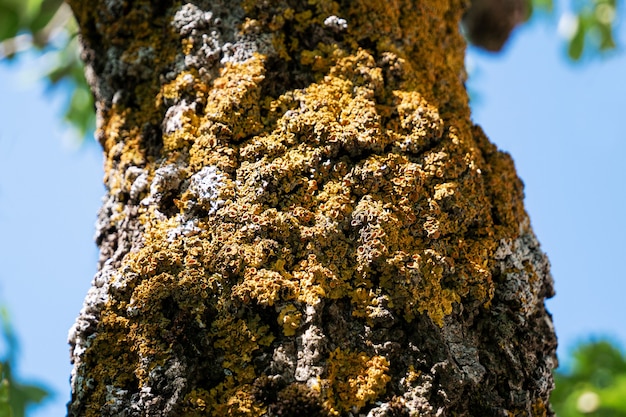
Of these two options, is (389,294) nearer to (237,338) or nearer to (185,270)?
(237,338)

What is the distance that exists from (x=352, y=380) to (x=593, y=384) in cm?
302

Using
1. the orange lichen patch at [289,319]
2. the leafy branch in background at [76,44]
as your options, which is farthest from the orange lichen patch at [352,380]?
the leafy branch in background at [76,44]

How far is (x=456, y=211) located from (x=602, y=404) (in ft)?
6.37

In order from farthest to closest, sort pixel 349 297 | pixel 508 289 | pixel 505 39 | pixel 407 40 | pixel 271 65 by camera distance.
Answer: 1. pixel 505 39
2. pixel 407 40
3. pixel 271 65
4. pixel 508 289
5. pixel 349 297

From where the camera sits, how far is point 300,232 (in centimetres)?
161

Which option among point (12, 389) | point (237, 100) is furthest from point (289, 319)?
point (12, 389)

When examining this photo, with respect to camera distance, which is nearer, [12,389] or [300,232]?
[300,232]

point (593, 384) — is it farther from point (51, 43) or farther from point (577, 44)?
point (51, 43)

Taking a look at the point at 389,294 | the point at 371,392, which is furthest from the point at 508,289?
the point at 371,392

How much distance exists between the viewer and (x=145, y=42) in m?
2.02

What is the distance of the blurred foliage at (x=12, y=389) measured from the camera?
7.97 feet

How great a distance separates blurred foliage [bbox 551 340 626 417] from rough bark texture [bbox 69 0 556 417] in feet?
4.94

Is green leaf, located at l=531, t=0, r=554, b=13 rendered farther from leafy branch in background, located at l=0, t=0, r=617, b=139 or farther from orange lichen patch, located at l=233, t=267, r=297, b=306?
orange lichen patch, located at l=233, t=267, r=297, b=306

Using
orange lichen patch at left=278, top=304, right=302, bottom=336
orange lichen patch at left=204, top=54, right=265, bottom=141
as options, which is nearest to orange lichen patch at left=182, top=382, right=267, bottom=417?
orange lichen patch at left=278, top=304, right=302, bottom=336
